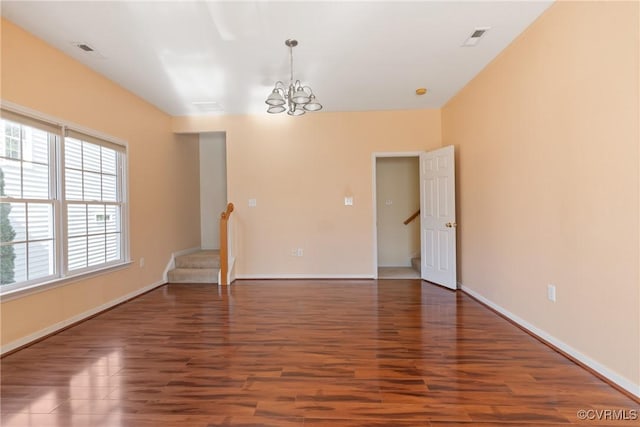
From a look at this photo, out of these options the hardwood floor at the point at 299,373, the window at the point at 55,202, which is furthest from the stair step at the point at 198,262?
the hardwood floor at the point at 299,373

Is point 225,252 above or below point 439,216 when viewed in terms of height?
below

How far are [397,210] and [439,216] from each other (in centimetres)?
165

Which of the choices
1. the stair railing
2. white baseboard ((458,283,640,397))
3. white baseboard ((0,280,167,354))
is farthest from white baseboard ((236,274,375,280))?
white baseboard ((458,283,640,397))

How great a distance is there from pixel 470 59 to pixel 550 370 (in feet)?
9.54

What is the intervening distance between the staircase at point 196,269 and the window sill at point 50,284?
114 centimetres

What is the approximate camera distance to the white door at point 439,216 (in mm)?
4230

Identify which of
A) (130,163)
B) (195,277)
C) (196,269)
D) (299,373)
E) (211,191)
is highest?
(130,163)

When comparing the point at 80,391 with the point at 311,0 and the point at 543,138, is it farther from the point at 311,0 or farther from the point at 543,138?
the point at 543,138

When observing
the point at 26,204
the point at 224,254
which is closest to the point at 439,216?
the point at 224,254

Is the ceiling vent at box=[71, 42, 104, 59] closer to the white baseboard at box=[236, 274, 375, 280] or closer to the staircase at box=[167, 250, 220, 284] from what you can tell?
the staircase at box=[167, 250, 220, 284]

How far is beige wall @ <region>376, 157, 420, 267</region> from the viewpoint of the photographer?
6062mm

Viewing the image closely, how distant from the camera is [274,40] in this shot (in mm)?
2861

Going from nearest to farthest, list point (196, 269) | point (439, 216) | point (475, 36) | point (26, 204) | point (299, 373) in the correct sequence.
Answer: point (299, 373)
point (26, 204)
point (475, 36)
point (439, 216)
point (196, 269)

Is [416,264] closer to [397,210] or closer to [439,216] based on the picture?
[397,210]
